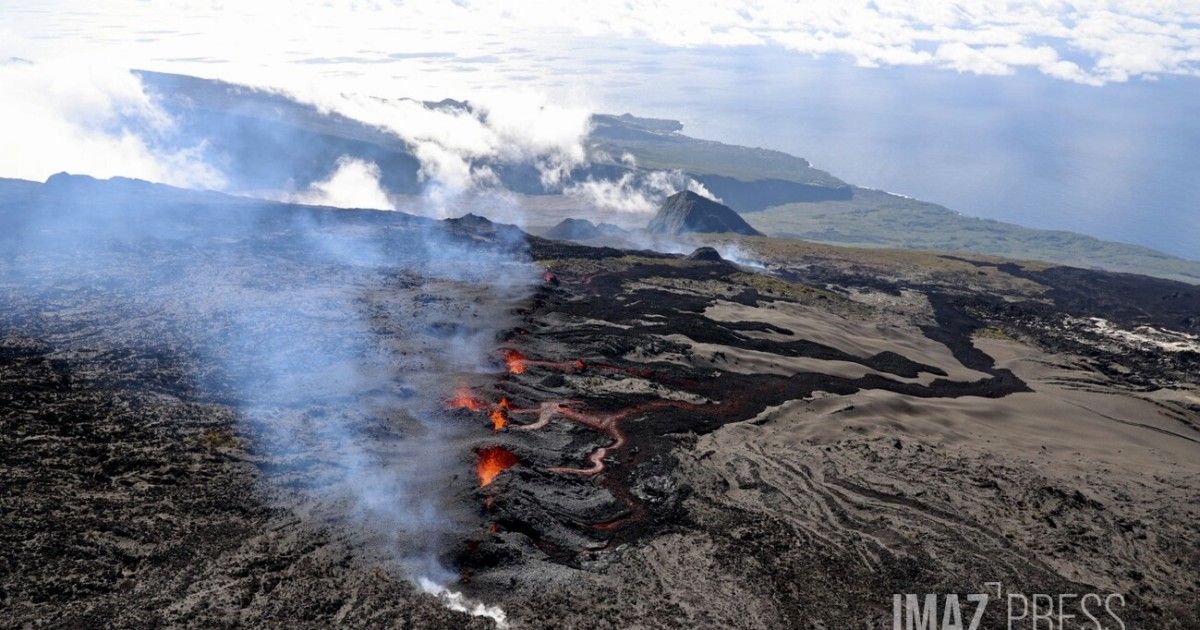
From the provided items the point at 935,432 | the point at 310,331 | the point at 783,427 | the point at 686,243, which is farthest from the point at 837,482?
the point at 686,243

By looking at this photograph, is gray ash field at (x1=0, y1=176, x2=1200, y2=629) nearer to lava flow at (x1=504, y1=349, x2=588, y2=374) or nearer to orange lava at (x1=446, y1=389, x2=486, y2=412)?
orange lava at (x1=446, y1=389, x2=486, y2=412)

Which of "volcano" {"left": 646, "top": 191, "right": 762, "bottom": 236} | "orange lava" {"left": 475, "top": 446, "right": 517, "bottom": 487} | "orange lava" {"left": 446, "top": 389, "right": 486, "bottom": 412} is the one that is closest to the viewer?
"orange lava" {"left": 475, "top": 446, "right": 517, "bottom": 487}

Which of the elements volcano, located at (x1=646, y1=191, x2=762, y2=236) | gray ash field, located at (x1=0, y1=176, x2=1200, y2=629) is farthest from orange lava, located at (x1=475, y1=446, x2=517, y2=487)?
volcano, located at (x1=646, y1=191, x2=762, y2=236)

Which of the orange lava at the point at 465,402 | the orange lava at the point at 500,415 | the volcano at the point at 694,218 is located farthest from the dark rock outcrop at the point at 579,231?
the orange lava at the point at 500,415

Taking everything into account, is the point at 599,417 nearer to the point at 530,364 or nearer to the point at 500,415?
the point at 500,415

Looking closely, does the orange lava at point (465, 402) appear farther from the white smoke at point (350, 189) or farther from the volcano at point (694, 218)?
the white smoke at point (350, 189)

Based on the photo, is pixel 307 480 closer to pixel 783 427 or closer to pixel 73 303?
pixel 783 427

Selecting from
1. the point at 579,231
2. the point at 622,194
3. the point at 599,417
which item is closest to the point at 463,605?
the point at 599,417
